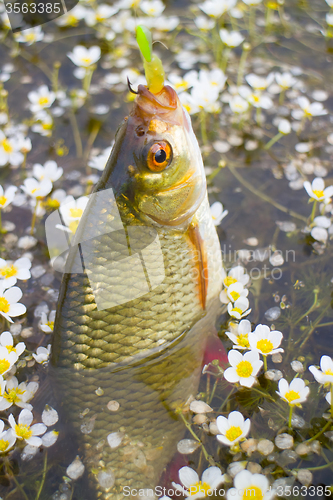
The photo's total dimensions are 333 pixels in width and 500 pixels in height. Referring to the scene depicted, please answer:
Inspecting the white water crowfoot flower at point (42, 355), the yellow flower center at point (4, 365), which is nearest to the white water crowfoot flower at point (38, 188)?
the white water crowfoot flower at point (42, 355)

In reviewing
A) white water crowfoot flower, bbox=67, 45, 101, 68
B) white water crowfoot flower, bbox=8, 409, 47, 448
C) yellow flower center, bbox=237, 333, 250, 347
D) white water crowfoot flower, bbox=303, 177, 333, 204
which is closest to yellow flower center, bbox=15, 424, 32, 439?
white water crowfoot flower, bbox=8, 409, 47, 448

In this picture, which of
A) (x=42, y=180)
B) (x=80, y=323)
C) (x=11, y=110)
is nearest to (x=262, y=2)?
(x=11, y=110)

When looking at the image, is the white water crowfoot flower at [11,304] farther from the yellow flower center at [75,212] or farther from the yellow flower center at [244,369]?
the yellow flower center at [244,369]

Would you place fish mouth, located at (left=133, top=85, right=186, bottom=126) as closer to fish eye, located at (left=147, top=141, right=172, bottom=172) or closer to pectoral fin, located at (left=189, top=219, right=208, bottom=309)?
fish eye, located at (left=147, top=141, right=172, bottom=172)

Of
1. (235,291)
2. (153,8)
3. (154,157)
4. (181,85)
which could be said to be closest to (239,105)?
(181,85)

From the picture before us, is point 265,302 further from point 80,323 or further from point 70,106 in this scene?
point 70,106
